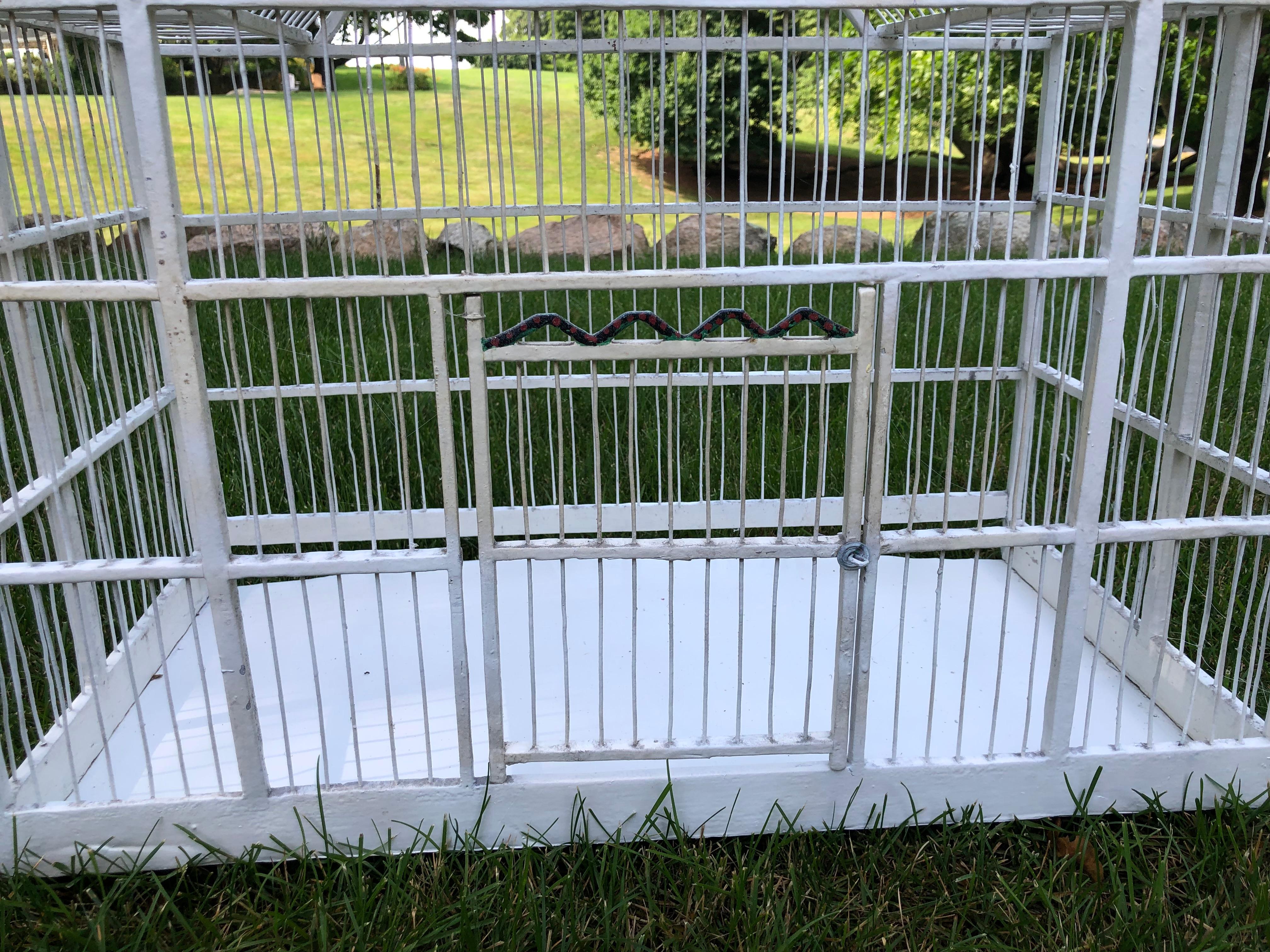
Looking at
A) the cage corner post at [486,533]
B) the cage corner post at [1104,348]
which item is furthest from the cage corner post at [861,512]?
the cage corner post at [486,533]

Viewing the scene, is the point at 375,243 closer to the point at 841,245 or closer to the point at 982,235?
Result: the point at 841,245

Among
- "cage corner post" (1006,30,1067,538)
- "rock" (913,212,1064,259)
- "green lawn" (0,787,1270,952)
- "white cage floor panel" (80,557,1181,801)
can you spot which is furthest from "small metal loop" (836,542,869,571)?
"rock" (913,212,1064,259)

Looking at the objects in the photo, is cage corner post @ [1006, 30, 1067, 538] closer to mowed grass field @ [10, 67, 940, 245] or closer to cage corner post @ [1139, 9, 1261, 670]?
cage corner post @ [1139, 9, 1261, 670]

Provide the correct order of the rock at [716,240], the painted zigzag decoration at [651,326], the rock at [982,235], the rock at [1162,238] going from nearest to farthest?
the painted zigzag decoration at [651,326]
the rock at [1162,238]
the rock at [716,240]
the rock at [982,235]

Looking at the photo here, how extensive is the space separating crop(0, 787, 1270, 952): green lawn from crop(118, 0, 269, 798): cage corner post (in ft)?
0.91

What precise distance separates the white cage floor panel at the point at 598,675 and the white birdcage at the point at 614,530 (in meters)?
0.02

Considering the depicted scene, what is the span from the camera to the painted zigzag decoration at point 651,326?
1943mm

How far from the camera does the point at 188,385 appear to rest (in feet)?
6.50

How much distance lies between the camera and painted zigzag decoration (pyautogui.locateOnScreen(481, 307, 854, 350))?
1943 mm

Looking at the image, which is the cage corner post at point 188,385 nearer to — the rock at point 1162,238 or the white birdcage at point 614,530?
the white birdcage at point 614,530

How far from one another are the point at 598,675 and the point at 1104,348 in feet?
5.08

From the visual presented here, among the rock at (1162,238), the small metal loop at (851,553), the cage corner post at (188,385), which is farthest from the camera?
the rock at (1162,238)

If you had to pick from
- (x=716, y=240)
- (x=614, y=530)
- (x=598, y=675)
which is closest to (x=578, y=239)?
(x=716, y=240)

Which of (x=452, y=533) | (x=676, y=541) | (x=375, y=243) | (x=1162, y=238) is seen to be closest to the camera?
(x=452, y=533)
